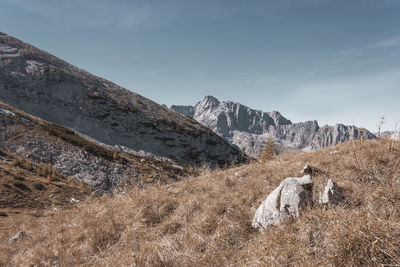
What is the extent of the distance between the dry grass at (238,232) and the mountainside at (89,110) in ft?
165

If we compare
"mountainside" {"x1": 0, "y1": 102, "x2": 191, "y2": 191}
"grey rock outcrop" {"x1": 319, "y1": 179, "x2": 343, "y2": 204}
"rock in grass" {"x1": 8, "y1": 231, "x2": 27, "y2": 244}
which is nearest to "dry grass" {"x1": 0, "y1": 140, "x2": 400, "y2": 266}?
"grey rock outcrop" {"x1": 319, "y1": 179, "x2": 343, "y2": 204}

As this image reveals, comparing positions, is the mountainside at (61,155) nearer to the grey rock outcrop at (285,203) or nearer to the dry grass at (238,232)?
the dry grass at (238,232)

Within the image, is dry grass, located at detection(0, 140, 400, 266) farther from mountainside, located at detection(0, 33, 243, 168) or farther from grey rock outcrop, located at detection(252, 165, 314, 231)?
mountainside, located at detection(0, 33, 243, 168)

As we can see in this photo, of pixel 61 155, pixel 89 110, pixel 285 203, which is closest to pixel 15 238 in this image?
pixel 285 203

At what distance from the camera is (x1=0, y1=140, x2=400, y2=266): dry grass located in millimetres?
2162

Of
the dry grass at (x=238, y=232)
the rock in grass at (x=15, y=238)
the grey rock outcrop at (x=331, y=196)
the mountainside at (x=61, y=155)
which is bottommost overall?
the mountainside at (x=61, y=155)

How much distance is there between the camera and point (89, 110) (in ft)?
206

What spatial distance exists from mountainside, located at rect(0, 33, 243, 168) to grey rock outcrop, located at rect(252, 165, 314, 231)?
51.9 m

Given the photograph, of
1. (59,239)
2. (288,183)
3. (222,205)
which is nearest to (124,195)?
(59,239)

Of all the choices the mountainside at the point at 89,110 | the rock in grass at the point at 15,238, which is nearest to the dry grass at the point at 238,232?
the rock in grass at the point at 15,238

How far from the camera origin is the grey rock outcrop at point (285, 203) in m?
3.45

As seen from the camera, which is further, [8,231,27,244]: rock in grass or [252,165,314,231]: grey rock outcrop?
[8,231,27,244]: rock in grass

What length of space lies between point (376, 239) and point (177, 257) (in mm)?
2490

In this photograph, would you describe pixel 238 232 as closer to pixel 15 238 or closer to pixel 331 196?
pixel 331 196
